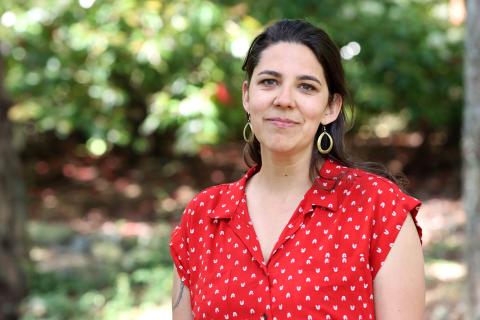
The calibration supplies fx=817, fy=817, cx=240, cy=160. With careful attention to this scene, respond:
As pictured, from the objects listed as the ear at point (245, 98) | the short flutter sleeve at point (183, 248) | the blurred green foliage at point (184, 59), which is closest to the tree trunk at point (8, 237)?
the blurred green foliage at point (184, 59)

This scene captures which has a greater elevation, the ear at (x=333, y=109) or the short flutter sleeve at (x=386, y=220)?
the ear at (x=333, y=109)

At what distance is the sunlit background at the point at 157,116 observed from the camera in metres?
6.13

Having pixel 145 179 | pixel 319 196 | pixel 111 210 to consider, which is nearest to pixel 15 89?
pixel 111 210

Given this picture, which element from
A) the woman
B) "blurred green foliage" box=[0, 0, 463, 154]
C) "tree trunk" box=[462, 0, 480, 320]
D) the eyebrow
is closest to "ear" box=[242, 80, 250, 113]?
the woman

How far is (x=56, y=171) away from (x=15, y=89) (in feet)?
12.8

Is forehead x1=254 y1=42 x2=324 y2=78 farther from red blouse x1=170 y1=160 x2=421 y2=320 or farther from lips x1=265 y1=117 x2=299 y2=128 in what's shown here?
red blouse x1=170 y1=160 x2=421 y2=320

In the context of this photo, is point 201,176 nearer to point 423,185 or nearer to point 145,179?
point 145,179

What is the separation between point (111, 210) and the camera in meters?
10.4

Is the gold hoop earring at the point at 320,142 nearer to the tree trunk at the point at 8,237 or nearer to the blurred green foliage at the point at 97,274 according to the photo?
the blurred green foliage at the point at 97,274

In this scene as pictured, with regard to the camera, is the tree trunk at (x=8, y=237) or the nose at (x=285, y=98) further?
the tree trunk at (x=8, y=237)

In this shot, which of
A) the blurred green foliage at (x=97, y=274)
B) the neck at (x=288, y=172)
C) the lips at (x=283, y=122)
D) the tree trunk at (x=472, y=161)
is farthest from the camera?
the blurred green foliage at (x=97, y=274)

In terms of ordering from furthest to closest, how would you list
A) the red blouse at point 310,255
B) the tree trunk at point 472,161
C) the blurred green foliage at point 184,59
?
the blurred green foliage at point 184,59 → the tree trunk at point 472,161 → the red blouse at point 310,255

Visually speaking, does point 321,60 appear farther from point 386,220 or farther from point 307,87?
point 386,220

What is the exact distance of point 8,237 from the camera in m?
7.01
